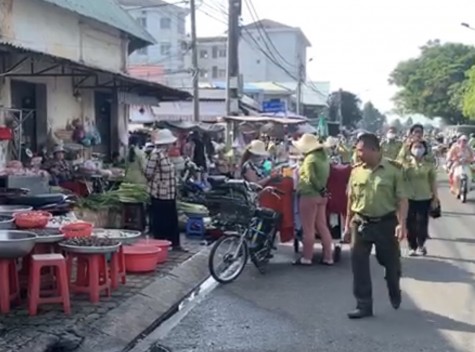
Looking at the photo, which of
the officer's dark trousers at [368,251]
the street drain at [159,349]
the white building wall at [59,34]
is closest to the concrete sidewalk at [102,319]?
the street drain at [159,349]

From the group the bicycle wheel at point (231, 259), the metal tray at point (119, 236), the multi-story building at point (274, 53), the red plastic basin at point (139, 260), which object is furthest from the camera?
the multi-story building at point (274, 53)

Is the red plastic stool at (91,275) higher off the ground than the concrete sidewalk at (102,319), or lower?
higher

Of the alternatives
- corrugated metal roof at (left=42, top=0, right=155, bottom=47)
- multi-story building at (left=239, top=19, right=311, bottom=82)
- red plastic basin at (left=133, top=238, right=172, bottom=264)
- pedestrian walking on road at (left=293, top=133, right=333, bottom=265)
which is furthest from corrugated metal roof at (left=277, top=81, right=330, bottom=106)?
red plastic basin at (left=133, top=238, right=172, bottom=264)

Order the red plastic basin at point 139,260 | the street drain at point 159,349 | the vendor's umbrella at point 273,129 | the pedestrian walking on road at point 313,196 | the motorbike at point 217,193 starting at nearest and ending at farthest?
1. the street drain at point 159,349
2. the red plastic basin at point 139,260
3. the motorbike at point 217,193
4. the pedestrian walking on road at point 313,196
5. the vendor's umbrella at point 273,129

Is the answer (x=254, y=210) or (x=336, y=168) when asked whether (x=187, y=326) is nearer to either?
(x=254, y=210)

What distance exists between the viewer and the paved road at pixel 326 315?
6.53 meters

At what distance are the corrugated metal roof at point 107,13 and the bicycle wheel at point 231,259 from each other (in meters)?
7.59

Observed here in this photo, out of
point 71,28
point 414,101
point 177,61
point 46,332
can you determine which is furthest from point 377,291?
point 177,61

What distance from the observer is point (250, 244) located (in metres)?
9.51

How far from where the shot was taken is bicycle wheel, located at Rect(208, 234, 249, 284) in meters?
9.14

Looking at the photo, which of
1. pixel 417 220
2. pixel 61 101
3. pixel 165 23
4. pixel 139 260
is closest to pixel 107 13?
pixel 61 101

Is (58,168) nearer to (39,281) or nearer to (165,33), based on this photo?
(39,281)

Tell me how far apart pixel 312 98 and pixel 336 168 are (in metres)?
65.7

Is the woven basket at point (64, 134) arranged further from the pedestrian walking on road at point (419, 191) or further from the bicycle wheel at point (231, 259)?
the pedestrian walking on road at point (419, 191)
